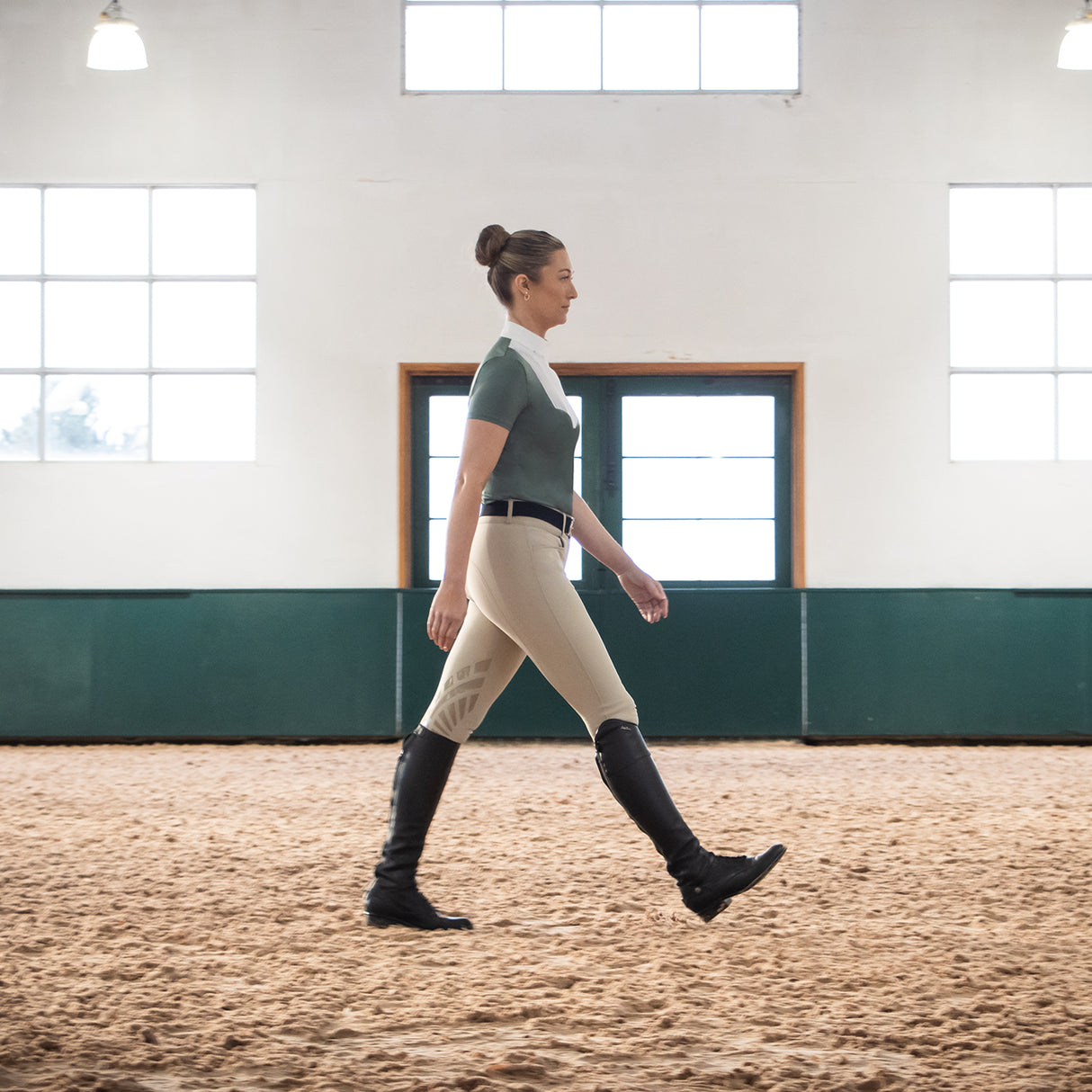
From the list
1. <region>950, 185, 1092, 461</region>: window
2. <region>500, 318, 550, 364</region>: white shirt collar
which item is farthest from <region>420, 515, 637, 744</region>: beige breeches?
<region>950, 185, 1092, 461</region>: window

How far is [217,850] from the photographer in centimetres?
415

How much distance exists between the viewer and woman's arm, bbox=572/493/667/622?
3396 mm

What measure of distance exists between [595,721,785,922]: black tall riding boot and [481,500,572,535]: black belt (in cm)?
49

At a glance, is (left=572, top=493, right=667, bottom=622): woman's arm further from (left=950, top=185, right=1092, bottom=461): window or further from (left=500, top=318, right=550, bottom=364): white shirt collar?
(left=950, top=185, right=1092, bottom=461): window

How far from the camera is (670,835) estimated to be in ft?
9.84

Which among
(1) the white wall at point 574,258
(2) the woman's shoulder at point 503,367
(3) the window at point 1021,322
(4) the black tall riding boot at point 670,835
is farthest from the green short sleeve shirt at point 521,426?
(3) the window at point 1021,322

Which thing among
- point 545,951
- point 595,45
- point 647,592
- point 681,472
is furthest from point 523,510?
point 595,45

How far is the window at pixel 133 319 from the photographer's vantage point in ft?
24.3

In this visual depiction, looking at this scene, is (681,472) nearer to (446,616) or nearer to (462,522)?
(462,522)

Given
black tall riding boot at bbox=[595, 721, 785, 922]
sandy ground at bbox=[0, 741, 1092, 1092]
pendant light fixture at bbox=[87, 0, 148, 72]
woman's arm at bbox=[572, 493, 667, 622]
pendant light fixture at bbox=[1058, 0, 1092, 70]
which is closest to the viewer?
sandy ground at bbox=[0, 741, 1092, 1092]

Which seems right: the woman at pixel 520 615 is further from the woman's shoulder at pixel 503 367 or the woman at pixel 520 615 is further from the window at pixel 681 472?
the window at pixel 681 472

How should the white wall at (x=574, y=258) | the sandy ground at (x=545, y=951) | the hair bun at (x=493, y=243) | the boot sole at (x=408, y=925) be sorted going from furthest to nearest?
1. the white wall at (x=574, y=258)
2. the hair bun at (x=493, y=243)
3. the boot sole at (x=408, y=925)
4. the sandy ground at (x=545, y=951)

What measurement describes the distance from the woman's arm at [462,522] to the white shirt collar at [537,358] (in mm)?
196

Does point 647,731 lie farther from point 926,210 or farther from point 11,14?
point 11,14
